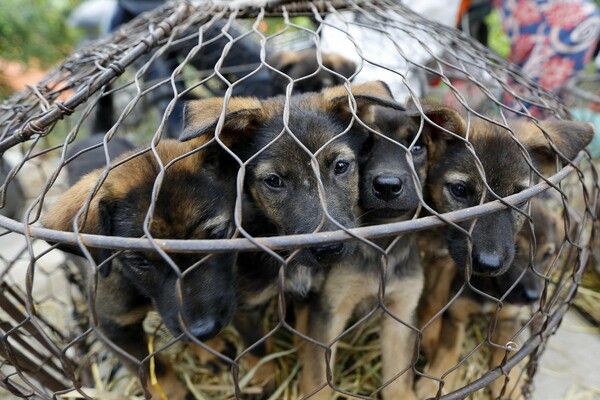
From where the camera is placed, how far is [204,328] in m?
1.59

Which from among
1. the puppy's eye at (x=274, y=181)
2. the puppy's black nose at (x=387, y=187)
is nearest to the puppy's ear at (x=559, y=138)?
the puppy's black nose at (x=387, y=187)

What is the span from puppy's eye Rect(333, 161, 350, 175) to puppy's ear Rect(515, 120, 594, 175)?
2.46ft

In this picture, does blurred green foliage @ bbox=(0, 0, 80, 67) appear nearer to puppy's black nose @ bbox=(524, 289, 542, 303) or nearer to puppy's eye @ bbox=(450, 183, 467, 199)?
puppy's eye @ bbox=(450, 183, 467, 199)

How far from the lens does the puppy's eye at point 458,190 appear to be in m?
1.98

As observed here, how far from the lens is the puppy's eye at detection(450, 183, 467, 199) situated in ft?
6.51

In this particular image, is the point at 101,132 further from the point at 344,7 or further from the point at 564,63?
the point at 564,63

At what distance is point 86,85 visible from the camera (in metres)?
1.78

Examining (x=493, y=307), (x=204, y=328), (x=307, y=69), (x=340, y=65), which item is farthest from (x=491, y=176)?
(x=307, y=69)

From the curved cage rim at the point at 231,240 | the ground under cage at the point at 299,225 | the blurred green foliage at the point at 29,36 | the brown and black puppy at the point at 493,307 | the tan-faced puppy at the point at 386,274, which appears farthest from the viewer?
the blurred green foliage at the point at 29,36

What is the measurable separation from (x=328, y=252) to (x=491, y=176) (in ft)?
2.47

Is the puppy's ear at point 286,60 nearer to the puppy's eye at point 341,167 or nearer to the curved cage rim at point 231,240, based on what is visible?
the puppy's eye at point 341,167

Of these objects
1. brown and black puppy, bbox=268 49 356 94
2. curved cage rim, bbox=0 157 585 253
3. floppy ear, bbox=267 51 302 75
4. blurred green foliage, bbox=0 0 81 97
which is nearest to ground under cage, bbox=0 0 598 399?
curved cage rim, bbox=0 157 585 253

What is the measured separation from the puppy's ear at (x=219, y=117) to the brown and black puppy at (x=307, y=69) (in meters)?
1.09

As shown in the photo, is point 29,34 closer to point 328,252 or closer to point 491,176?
point 328,252
